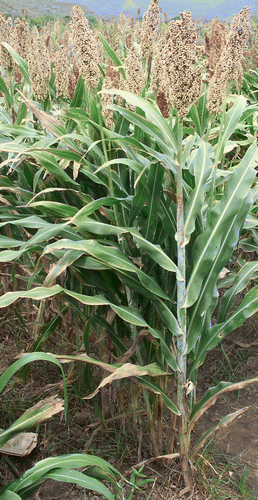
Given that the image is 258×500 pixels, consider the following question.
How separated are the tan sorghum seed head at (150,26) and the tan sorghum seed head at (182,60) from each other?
0.51 m

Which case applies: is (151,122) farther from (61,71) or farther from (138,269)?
(61,71)

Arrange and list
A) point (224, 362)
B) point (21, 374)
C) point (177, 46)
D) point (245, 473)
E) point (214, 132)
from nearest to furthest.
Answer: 1. point (177, 46)
2. point (245, 473)
3. point (21, 374)
4. point (224, 362)
5. point (214, 132)

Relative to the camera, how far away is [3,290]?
2691mm

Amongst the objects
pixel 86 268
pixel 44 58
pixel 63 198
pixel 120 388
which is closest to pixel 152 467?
pixel 120 388

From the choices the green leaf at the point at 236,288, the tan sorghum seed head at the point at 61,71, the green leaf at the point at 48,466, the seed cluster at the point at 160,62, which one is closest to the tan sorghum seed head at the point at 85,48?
the seed cluster at the point at 160,62

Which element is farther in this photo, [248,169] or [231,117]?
[231,117]

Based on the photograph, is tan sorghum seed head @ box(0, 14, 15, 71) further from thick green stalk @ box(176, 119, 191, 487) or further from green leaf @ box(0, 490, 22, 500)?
green leaf @ box(0, 490, 22, 500)

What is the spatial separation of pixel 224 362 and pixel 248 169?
52.1 inches

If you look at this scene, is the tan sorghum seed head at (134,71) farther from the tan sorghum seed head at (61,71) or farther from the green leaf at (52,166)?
the tan sorghum seed head at (61,71)

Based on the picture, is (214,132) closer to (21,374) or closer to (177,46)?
(177,46)

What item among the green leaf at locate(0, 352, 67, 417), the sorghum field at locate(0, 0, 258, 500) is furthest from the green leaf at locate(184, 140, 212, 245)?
the green leaf at locate(0, 352, 67, 417)

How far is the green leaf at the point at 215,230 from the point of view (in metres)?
1.42

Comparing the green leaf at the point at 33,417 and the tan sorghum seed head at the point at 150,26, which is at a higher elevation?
the tan sorghum seed head at the point at 150,26

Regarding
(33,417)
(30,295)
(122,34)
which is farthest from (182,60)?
(122,34)
